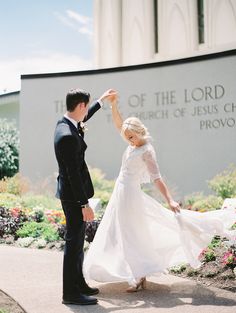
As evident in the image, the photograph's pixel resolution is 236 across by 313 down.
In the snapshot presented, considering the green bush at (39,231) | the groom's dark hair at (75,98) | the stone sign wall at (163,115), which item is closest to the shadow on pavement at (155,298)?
the groom's dark hair at (75,98)

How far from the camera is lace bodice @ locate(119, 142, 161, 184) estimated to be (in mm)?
5035

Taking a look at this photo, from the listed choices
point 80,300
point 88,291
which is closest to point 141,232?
point 88,291

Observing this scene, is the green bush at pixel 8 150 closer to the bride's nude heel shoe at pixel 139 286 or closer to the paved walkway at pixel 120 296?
the paved walkway at pixel 120 296

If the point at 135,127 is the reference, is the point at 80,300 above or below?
below

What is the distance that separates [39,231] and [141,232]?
4399 millimetres

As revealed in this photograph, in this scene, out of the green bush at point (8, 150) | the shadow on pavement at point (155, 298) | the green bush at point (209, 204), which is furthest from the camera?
the green bush at point (8, 150)

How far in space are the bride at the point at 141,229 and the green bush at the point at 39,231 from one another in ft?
11.6

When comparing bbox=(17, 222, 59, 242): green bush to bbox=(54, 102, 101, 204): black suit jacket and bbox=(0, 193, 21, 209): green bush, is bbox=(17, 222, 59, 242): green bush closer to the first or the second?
bbox=(0, 193, 21, 209): green bush

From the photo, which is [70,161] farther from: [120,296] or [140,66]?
[140,66]

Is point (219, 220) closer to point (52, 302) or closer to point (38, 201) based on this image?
point (52, 302)

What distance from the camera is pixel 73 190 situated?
4.48m

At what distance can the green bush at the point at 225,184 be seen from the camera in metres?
12.2

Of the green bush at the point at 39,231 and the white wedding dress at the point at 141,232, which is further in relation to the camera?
the green bush at the point at 39,231

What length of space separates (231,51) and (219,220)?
30.9ft
